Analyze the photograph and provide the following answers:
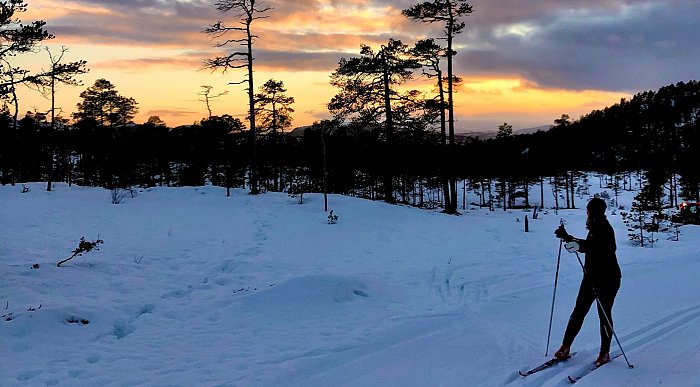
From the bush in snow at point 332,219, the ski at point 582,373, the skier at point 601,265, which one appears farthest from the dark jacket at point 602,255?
the bush in snow at point 332,219

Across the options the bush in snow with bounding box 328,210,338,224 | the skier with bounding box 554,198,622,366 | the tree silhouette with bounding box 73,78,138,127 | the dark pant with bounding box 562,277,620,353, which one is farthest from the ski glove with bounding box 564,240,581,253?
the tree silhouette with bounding box 73,78,138,127

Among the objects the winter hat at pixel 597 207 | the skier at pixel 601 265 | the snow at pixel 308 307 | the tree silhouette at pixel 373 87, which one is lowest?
the snow at pixel 308 307

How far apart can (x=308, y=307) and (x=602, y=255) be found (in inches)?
205

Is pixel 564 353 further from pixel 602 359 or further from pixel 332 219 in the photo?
pixel 332 219

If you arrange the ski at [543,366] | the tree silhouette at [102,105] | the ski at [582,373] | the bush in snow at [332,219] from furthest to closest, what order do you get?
the tree silhouette at [102,105]
the bush in snow at [332,219]
the ski at [543,366]
the ski at [582,373]

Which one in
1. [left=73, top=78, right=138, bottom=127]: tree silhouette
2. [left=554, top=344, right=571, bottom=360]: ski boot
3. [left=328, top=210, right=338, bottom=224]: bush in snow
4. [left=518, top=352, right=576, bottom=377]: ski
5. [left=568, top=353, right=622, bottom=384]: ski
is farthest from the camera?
[left=73, top=78, right=138, bottom=127]: tree silhouette

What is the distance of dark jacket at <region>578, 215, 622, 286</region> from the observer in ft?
16.4

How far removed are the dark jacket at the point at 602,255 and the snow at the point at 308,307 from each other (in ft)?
3.46

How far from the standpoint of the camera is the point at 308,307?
814 cm

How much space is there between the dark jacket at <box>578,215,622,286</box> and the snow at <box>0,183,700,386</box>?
1.06 metres

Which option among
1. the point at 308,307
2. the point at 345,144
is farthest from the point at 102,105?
the point at 308,307

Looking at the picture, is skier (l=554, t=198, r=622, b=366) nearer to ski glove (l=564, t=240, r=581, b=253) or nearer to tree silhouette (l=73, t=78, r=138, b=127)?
ski glove (l=564, t=240, r=581, b=253)

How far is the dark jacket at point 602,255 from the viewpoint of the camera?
5.01m

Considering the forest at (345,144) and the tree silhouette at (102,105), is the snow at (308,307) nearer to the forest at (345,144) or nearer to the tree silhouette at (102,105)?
the forest at (345,144)
